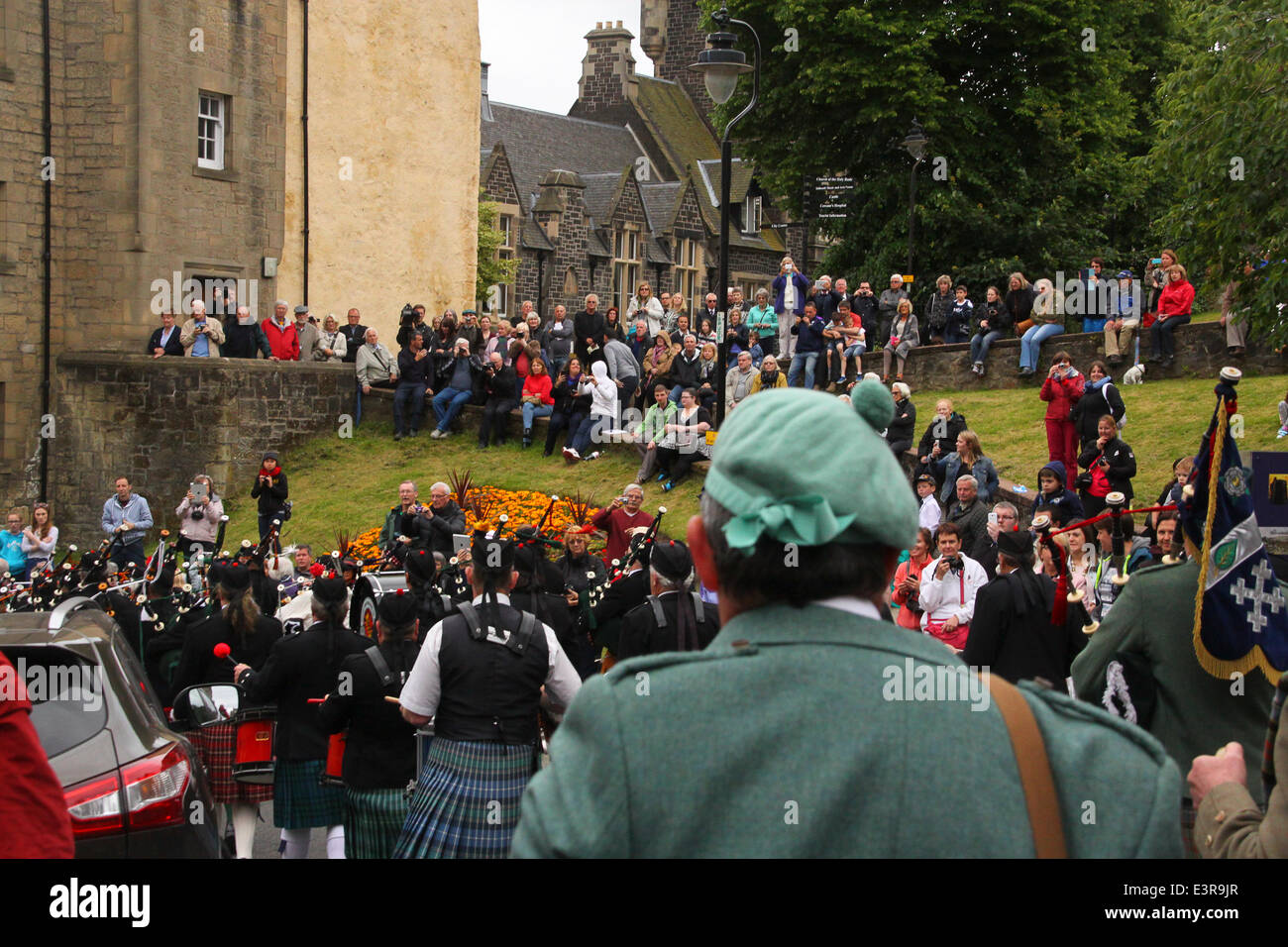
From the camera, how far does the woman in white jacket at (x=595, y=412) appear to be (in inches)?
944

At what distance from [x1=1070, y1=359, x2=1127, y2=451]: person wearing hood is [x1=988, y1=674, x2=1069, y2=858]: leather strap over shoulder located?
15.3 meters

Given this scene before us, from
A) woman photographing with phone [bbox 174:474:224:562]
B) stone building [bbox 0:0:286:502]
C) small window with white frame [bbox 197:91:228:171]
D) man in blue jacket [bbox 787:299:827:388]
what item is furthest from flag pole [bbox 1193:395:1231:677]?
small window with white frame [bbox 197:91:228:171]

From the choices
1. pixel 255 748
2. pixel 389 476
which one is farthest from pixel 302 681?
pixel 389 476

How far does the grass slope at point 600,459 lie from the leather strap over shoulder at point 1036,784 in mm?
16397

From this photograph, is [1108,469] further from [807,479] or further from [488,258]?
[488,258]

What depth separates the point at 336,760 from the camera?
7.21m

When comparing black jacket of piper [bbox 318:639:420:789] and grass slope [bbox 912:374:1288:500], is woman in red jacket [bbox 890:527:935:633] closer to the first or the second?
black jacket of piper [bbox 318:639:420:789]

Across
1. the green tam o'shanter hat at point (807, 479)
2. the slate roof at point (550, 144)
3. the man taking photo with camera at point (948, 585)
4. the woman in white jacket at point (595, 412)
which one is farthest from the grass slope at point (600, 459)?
the slate roof at point (550, 144)

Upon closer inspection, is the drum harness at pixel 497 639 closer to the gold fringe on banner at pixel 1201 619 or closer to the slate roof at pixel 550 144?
the gold fringe on banner at pixel 1201 619

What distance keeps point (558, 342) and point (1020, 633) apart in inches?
747

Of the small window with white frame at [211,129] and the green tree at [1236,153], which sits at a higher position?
the small window with white frame at [211,129]

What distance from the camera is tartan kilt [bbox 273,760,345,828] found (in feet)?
25.8

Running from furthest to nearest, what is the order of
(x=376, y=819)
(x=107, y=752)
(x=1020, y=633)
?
(x=1020, y=633) < (x=376, y=819) < (x=107, y=752)
